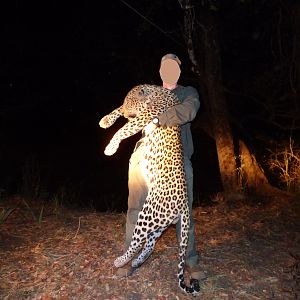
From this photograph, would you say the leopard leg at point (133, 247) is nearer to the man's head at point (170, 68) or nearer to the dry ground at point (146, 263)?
the dry ground at point (146, 263)

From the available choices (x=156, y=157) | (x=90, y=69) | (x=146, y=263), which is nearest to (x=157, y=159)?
(x=156, y=157)

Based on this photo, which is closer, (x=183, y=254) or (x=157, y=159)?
(x=157, y=159)

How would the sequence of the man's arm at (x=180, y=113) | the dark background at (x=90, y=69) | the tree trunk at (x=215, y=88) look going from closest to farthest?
the man's arm at (x=180, y=113) → the tree trunk at (x=215, y=88) → the dark background at (x=90, y=69)

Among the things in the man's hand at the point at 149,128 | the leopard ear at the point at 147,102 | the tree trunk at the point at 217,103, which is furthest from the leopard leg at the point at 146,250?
the tree trunk at the point at 217,103

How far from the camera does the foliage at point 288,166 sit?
723 cm

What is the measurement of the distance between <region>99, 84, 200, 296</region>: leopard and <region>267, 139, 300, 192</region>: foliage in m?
3.66

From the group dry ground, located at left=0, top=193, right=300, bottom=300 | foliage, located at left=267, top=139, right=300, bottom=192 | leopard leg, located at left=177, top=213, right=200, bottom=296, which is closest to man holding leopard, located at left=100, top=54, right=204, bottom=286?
leopard leg, located at left=177, top=213, right=200, bottom=296

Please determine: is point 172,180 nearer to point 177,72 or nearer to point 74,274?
point 177,72

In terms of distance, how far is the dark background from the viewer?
323 inches

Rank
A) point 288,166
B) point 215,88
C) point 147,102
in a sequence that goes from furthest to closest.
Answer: point 288,166 → point 215,88 → point 147,102

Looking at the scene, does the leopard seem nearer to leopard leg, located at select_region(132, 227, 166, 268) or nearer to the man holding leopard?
the man holding leopard

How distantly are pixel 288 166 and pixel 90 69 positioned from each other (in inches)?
174

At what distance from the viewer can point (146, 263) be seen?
4590 millimetres

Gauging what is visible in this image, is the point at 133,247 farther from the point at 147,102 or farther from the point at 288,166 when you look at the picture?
the point at 288,166
